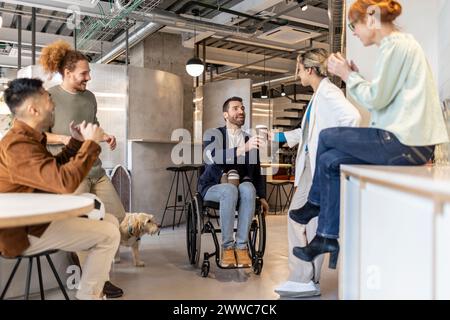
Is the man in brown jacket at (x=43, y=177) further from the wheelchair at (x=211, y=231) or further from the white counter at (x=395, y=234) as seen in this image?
the wheelchair at (x=211, y=231)

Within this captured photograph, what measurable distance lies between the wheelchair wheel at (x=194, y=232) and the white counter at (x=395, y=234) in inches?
71.1

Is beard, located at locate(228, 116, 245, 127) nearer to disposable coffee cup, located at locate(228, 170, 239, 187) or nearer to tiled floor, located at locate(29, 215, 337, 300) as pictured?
disposable coffee cup, located at locate(228, 170, 239, 187)

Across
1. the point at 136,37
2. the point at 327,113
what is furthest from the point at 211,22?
the point at 327,113

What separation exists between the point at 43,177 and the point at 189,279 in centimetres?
185

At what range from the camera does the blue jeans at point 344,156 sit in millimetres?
1798

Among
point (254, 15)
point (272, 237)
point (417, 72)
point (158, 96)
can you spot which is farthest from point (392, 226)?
point (254, 15)

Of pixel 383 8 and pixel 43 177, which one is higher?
pixel 383 8

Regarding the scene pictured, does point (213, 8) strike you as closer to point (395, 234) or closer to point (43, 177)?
point (43, 177)

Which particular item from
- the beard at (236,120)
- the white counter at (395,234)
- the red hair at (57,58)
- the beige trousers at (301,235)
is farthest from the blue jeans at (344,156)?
the red hair at (57,58)

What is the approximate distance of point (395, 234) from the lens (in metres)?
1.22

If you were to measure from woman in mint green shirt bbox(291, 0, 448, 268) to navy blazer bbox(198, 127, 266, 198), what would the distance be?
162cm

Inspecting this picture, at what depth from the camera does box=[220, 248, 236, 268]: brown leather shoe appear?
329 centimetres

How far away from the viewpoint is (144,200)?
6012 millimetres

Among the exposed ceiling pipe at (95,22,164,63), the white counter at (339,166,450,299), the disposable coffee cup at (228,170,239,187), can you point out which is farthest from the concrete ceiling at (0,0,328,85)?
the white counter at (339,166,450,299)
